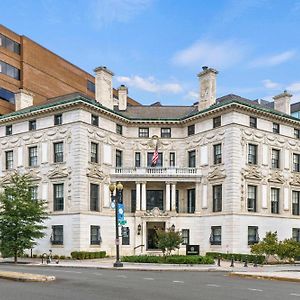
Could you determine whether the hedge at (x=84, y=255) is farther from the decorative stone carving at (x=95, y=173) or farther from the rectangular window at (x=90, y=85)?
the rectangular window at (x=90, y=85)

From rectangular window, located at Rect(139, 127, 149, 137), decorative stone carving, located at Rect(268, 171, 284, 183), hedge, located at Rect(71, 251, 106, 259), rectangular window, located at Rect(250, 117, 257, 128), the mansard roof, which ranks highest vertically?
the mansard roof

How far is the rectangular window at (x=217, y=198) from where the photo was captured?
53697 mm

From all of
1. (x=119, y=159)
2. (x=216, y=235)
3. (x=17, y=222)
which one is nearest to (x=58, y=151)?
(x=119, y=159)

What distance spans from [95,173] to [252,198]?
16.1m

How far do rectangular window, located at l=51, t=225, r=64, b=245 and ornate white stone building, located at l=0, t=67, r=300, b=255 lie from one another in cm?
12

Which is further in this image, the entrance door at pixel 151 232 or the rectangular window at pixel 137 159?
the rectangular window at pixel 137 159

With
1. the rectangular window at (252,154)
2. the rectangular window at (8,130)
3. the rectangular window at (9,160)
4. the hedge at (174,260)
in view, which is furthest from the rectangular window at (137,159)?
the hedge at (174,260)

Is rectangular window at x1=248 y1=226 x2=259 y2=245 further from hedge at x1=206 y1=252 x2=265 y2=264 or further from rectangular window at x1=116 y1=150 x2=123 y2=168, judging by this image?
rectangular window at x1=116 y1=150 x2=123 y2=168

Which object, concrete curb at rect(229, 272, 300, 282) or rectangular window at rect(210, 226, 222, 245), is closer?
concrete curb at rect(229, 272, 300, 282)

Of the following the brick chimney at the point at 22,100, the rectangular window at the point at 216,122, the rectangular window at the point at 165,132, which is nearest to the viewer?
the rectangular window at the point at 216,122

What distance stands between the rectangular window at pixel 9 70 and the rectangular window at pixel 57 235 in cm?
2993

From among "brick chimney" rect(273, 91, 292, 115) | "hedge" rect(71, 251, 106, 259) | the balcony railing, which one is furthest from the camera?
"brick chimney" rect(273, 91, 292, 115)

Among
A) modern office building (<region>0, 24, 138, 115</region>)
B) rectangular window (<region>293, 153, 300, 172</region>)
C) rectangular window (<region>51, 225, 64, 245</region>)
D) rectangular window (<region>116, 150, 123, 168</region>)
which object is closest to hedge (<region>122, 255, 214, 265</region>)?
rectangular window (<region>51, 225, 64, 245</region>)

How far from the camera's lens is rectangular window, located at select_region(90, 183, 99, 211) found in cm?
5313
